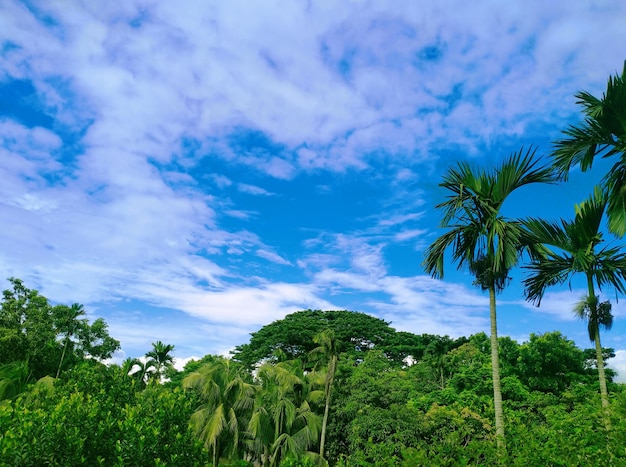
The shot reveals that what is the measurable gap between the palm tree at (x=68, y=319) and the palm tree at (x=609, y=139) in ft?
112

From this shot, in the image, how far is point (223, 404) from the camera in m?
23.7

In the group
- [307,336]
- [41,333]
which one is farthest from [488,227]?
[41,333]

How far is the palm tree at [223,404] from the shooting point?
2292 cm

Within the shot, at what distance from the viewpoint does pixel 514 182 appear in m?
13.6

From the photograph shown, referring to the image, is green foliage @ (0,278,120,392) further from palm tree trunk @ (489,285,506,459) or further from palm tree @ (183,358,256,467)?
palm tree trunk @ (489,285,506,459)

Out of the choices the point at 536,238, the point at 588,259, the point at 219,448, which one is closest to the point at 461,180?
the point at 536,238

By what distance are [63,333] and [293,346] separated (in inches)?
669

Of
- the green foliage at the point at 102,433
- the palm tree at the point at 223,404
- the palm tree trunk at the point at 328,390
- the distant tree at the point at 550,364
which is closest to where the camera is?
the green foliage at the point at 102,433

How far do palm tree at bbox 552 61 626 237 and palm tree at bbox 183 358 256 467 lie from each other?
18.7 metres

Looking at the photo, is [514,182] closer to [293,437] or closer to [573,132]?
[573,132]

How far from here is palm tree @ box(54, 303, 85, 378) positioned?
→ 34312 millimetres

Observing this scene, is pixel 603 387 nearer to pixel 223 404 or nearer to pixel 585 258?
pixel 585 258

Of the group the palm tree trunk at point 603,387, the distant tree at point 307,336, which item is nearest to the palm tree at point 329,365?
the distant tree at point 307,336

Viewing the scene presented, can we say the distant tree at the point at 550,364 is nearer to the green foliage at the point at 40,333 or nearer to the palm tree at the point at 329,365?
the palm tree at the point at 329,365
